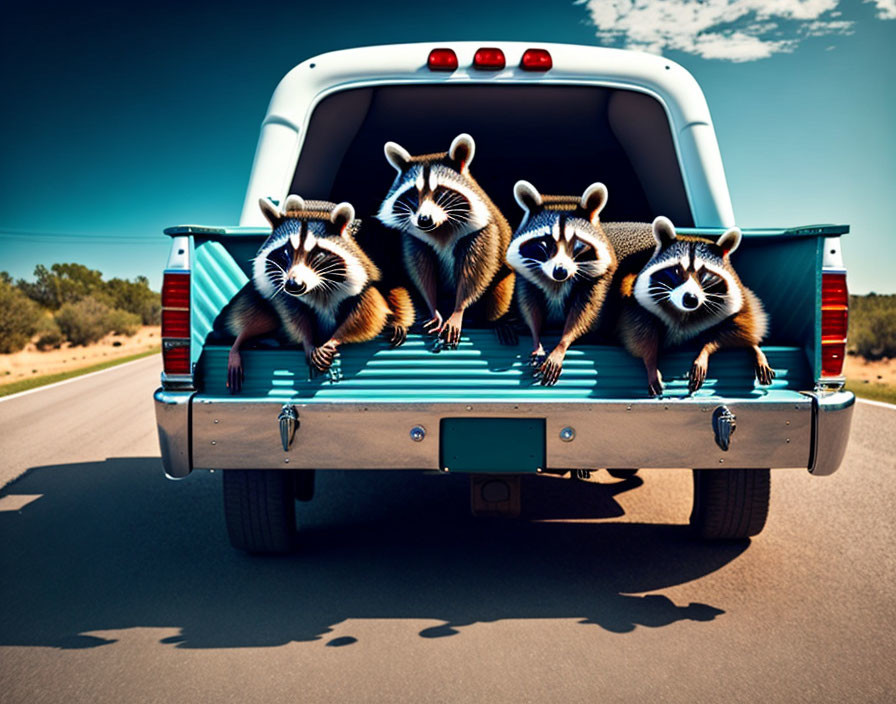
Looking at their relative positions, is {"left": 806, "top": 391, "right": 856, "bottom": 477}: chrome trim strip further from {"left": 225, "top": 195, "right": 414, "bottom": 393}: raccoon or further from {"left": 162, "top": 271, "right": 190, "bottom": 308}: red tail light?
{"left": 162, "top": 271, "right": 190, "bottom": 308}: red tail light

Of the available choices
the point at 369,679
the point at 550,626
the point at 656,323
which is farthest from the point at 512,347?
the point at 369,679

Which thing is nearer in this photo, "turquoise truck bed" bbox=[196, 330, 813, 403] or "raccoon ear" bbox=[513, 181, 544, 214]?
"turquoise truck bed" bbox=[196, 330, 813, 403]

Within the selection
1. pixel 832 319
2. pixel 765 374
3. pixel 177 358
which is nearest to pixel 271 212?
pixel 177 358

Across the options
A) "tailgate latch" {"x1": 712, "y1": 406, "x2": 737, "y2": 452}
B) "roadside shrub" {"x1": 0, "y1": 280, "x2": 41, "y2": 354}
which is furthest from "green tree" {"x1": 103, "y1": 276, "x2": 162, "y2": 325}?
"tailgate latch" {"x1": 712, "y1": 406, "x2": 737, "y2": 452}

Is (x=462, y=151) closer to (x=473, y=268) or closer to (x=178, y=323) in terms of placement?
(x=473, y=268)

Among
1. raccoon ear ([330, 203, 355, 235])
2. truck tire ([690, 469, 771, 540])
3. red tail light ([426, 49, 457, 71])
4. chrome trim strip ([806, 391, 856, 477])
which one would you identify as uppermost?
red tail light ([426, 49, 457, 71])

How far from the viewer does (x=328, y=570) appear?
3.90 m

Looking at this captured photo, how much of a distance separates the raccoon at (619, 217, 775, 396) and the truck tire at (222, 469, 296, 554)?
1.86m

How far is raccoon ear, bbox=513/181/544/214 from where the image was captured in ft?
10.9

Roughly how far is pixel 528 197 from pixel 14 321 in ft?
111

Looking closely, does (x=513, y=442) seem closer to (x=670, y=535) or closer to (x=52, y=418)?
(x=670, y=535)

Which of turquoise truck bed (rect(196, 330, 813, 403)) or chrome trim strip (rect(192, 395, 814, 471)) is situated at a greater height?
turquoise truck bed (rect(196, 330, 813, 403))

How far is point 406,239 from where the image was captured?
11.7 feet

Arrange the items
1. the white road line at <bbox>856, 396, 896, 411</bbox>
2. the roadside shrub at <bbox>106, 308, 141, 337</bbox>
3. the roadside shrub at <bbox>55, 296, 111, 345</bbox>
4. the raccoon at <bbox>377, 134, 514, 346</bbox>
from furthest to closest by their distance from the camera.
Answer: the roadside shrub at <bbox>106, 308, 141, 337</bbox> < the roadside shrub at <bbox>55, 296, 111, 345</bbox> < the white road line at <bbox>856, 396, 896, 411</bbox> < the raccoon at <bbox>377, 134, 514, 346</bbox>
